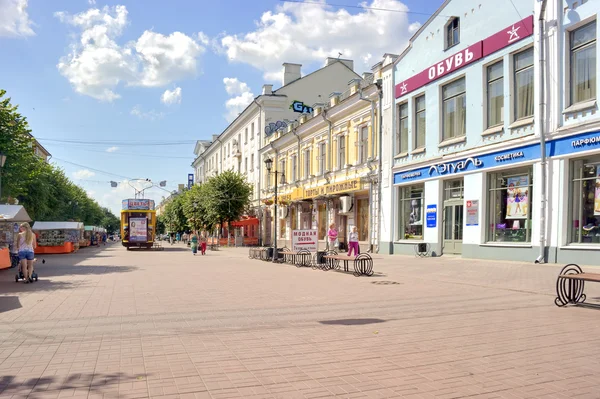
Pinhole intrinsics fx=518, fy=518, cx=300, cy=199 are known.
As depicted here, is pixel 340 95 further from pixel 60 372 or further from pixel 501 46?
pixel 60 372

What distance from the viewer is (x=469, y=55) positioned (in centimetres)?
2014

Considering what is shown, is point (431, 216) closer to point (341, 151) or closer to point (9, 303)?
point (341, 151)

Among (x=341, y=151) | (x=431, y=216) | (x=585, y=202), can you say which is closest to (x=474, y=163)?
(x=431, y=216)

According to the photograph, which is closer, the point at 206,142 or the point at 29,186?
the point at 29,186

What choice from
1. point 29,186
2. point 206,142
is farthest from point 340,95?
point 206,142

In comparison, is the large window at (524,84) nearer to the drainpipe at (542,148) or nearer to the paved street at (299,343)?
the drainpipe at (542,148)

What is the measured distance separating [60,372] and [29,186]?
33000mm

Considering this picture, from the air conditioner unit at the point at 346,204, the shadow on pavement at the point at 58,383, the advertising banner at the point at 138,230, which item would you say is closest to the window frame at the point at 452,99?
Result: the air conditioner unit at the point at 346,204

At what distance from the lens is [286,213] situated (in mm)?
42688

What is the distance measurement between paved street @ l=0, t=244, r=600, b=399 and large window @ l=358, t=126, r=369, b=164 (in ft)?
55.8

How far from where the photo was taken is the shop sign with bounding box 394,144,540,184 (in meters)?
17.2

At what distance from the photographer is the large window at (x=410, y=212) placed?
23.7m

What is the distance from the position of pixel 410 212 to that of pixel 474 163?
5.46 m

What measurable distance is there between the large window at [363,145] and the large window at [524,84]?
11.3 meters
